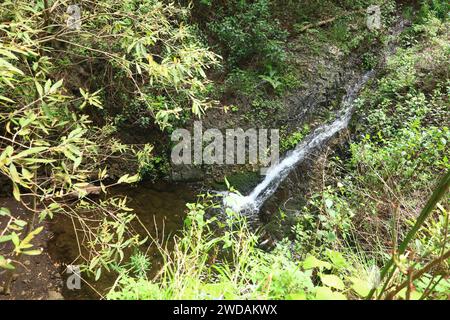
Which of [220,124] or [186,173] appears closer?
[186,173]

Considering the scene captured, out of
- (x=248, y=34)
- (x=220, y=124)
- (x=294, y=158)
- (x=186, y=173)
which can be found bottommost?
(x=186, y=173)

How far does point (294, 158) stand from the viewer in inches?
262

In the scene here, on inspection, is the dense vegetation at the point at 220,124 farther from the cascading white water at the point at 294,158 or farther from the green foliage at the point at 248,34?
the cascading white water at the point at 294,158

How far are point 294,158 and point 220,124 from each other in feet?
5.33

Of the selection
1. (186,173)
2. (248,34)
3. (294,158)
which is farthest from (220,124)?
(248,34)

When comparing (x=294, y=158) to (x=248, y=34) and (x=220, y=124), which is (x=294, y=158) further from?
(x=248, y=34)

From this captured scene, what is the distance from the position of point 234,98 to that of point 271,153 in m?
1.32

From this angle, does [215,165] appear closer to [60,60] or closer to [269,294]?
[60,60]

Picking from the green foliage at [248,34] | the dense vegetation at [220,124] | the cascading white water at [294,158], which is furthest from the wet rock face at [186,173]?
the green foliage at [248,34]

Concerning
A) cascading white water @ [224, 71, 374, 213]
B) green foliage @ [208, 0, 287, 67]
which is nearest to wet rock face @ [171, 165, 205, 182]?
cascading white water @ [224, 71, 374, 213]

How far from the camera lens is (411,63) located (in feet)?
23.5

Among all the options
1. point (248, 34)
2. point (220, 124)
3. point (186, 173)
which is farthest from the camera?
point (248, 34)

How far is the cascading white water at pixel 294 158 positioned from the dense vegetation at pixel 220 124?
0.75ft
